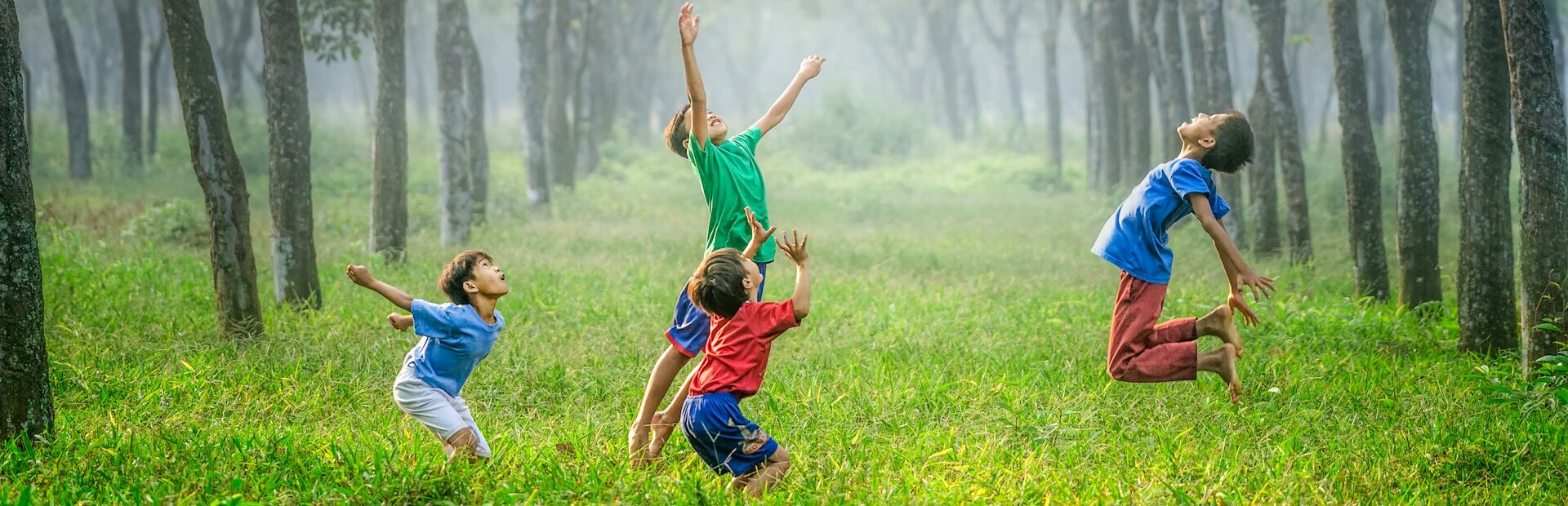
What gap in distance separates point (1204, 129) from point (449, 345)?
11.1ft

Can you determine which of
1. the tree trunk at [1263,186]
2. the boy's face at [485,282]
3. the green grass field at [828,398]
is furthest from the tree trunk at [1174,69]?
the boy's face at [485,282]

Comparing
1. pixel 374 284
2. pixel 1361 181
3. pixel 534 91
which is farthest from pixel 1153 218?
pixel 534 91

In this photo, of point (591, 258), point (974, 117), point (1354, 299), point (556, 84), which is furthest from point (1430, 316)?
point (974, 117)

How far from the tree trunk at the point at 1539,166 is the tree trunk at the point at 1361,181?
281 cm

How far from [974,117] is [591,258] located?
28.5m

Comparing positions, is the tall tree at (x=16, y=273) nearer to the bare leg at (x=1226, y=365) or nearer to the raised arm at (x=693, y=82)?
the raised arm at (x=693, y=82)

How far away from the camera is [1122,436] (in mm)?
5195

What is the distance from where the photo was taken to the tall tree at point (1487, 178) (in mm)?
6488

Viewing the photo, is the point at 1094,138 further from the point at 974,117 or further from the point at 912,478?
the point at 912,478

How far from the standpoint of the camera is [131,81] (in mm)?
20203

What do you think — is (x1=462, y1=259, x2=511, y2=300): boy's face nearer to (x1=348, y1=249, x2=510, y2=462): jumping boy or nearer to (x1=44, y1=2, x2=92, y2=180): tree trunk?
(x1=348, y1=249, x2=510, y2=462): jumping boy

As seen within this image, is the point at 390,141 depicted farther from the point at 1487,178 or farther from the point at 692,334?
the point at 1487,178

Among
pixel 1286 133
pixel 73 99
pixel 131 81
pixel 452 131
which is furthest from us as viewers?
pixel 131 81

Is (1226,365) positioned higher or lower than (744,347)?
lower
